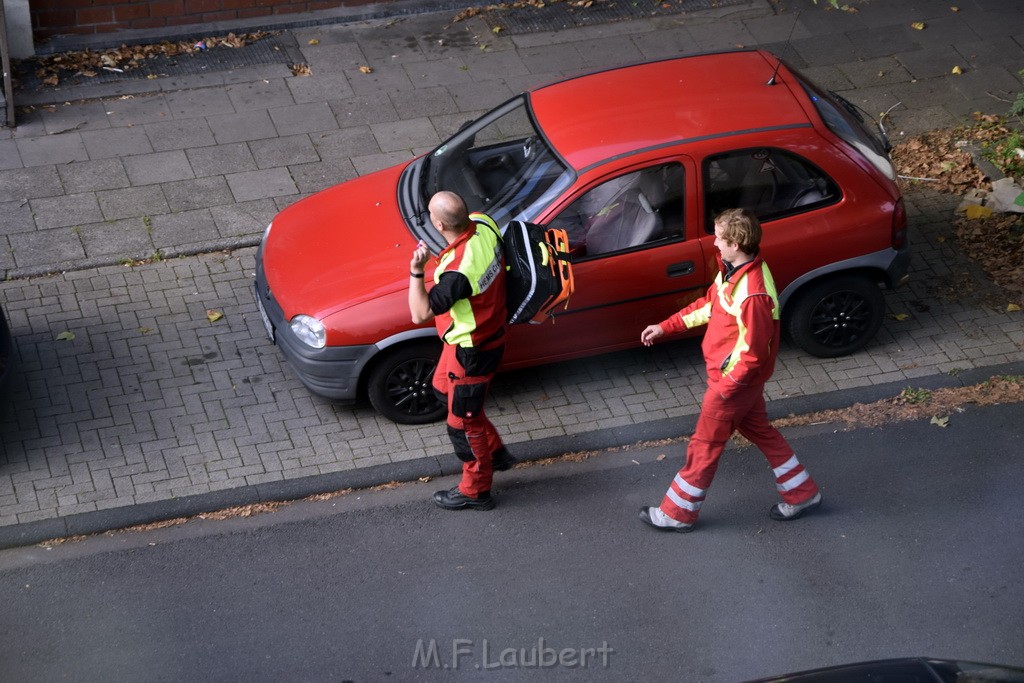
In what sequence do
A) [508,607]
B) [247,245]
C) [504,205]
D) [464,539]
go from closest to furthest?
1. [508,607]
2. [464,539]
3. [504,205]
4. [247,245]

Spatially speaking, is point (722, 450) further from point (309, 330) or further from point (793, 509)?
point (309, 330)

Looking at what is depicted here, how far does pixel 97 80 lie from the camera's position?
10312 mm

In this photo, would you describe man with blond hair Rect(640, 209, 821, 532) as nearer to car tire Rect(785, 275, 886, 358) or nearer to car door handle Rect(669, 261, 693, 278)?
car door handle Rect(669, 261, 693, 278)

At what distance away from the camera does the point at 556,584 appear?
20.1 feet

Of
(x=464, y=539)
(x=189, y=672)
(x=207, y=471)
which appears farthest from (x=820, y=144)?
(x=189, y=672)

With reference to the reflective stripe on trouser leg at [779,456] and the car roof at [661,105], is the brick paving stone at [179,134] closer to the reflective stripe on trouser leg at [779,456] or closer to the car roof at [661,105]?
the car roof at [661,105]

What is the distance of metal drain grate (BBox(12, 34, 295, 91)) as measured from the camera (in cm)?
1027

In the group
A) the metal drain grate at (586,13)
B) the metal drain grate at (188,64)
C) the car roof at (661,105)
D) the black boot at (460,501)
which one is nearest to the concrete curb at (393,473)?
the black boot at (460,501)

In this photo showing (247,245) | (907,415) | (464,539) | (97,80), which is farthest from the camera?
(97,80)

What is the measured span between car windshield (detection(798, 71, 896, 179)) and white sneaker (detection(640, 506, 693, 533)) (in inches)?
103

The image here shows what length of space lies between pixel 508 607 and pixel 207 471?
203 cm

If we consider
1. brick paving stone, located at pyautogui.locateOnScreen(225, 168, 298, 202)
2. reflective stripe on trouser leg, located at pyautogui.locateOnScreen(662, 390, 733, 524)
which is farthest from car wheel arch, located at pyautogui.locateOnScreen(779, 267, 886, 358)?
brick paving stone, located at pyautogui.locateOnScreen(225, 168, 298, 202)

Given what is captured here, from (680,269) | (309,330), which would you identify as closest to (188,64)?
(309,330)

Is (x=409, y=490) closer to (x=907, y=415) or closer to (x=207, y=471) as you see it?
(x=207, y=471)
